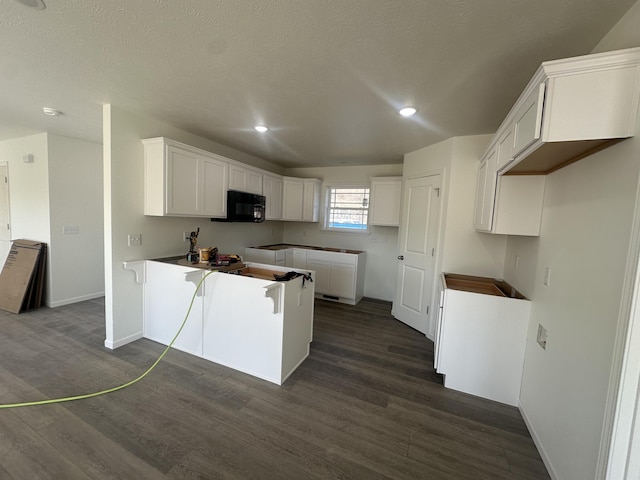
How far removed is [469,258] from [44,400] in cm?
432

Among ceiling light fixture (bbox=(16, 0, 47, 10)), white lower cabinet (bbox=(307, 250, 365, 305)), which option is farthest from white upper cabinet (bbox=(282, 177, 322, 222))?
ceiling light fixture (bbox=(16, 0, 47, 10))

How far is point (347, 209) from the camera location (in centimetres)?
519

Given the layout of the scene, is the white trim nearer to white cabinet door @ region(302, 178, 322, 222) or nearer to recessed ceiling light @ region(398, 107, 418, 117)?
recessed ceiling light @ region(398, 107, 418, 117)

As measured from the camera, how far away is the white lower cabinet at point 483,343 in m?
2.18

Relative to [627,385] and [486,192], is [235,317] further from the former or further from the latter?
[486,192]

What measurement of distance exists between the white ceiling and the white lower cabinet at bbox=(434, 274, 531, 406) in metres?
1.76

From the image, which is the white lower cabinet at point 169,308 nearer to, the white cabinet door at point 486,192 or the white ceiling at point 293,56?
the white ceiling at point 293,56

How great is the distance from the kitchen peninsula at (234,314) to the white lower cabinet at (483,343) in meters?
1.37

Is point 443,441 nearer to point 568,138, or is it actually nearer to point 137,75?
point 568,138

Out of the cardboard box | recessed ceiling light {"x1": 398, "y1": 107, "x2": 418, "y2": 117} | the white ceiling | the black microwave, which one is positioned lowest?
the cardboard box

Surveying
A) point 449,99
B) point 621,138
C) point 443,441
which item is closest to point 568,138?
point 621,138

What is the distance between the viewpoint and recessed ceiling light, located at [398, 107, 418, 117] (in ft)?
7.94

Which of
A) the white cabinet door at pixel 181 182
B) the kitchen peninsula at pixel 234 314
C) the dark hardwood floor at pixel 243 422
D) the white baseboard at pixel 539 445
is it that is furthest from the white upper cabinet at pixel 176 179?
the white baseboard at pixel 539 445

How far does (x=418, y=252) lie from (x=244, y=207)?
8.81 feet
